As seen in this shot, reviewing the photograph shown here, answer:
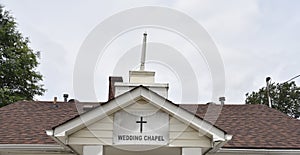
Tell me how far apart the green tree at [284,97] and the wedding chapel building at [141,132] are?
24.1 m

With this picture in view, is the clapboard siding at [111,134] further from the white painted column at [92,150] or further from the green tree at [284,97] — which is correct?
the green tree at [284,97]

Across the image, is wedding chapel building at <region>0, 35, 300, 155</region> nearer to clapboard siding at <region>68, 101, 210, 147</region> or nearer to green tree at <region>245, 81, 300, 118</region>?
clapboard siding at <region>68, 101, 210, 147</region>

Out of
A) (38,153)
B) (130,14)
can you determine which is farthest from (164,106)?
(38,153)

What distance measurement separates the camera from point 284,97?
3422cm

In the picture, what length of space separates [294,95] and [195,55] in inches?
1072

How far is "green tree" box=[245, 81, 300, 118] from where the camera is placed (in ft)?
111

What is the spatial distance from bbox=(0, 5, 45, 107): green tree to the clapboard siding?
14242 mm

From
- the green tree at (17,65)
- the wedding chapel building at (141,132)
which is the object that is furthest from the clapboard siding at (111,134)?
the green tree at (17,65)

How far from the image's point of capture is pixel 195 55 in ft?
30.2

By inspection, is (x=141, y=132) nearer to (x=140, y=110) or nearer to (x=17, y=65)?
(x=140, y=110)

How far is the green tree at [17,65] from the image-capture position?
70.6ft

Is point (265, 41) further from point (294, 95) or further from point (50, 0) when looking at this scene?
point (294, 95)

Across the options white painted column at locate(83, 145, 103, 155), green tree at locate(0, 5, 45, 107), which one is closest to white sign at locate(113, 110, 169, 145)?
white painted column at locate(83, 145, 103, 155)

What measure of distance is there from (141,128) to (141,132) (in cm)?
7
